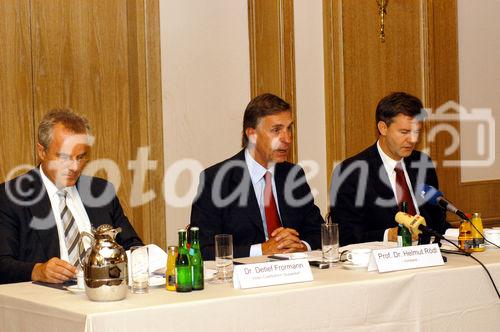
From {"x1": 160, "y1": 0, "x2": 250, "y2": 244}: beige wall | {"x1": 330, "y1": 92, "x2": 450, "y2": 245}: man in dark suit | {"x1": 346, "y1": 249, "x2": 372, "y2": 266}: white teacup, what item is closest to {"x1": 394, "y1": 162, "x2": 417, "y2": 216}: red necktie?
{"x1": 330, "y1": 92, "x2": 450, "y2": 245}: man in dark suit

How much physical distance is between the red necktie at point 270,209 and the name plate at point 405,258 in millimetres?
1090

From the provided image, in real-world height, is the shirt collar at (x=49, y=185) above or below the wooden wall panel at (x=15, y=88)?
below

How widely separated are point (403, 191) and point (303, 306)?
5.60 ft

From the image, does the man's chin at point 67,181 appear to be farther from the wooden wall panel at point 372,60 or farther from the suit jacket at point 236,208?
the wooden wall panel at point 372,60

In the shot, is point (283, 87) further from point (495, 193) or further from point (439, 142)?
point (495, 193)

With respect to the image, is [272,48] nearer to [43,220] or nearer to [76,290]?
[43,220]

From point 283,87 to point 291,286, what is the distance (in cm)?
272

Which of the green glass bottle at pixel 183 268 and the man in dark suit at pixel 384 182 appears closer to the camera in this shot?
the green glass bottle at pixel 183 268

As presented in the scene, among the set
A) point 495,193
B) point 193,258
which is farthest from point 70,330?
point 495,193

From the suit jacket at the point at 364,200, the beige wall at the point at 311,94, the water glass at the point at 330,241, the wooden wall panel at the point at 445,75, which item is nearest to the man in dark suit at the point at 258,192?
the suit jacket at the point at 364,200

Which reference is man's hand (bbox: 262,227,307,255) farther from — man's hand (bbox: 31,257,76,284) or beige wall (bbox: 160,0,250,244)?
beige wall (bbox: 160,0,250,244)

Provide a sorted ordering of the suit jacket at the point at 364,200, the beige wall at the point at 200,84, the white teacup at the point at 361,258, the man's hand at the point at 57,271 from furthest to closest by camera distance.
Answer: the beige wall at the point at 200,84 < the suit jacket at the point at 364,200 < the white teacup at the point at 361,258 < the man's hand at the point at 57,271

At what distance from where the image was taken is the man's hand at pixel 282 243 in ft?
12.9

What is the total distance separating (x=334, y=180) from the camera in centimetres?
455
